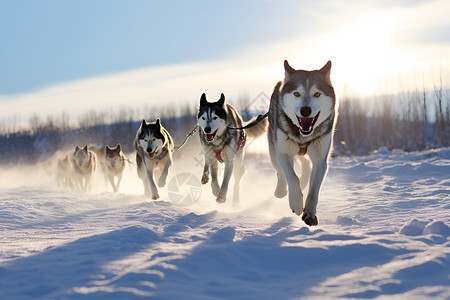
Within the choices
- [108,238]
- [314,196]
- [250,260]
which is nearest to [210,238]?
[250,260]

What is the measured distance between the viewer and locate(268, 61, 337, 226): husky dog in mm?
3771

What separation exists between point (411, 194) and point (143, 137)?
→ 15.6ft

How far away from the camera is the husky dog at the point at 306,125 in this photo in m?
3.77

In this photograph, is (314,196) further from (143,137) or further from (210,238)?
(143,137)

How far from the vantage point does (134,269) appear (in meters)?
2.51

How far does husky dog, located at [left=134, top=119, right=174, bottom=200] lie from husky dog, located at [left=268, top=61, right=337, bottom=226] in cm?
309

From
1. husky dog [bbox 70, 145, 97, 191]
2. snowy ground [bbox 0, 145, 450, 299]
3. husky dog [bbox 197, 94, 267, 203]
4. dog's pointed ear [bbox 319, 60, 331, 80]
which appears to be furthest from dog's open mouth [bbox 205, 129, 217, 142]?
husky dog [bbox 70, 145, 97, 191]

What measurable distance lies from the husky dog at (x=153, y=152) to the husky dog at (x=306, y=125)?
122 inches

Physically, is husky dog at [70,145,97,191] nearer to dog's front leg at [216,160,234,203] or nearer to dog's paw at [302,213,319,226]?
dog's front leg at [216,160,234,203]

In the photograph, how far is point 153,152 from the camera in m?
6.92

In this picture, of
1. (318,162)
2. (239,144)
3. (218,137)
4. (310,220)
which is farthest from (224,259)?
(239,144)

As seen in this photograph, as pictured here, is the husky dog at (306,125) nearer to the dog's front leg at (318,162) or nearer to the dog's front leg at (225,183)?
the dog's front leg at (318,162)

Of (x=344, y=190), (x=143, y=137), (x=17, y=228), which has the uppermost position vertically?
(x=143, y=137)

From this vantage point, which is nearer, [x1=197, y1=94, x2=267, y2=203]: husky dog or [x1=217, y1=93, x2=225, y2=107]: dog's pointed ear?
[x1=197, y1=94, x2=267, y2=203]: husky dog
